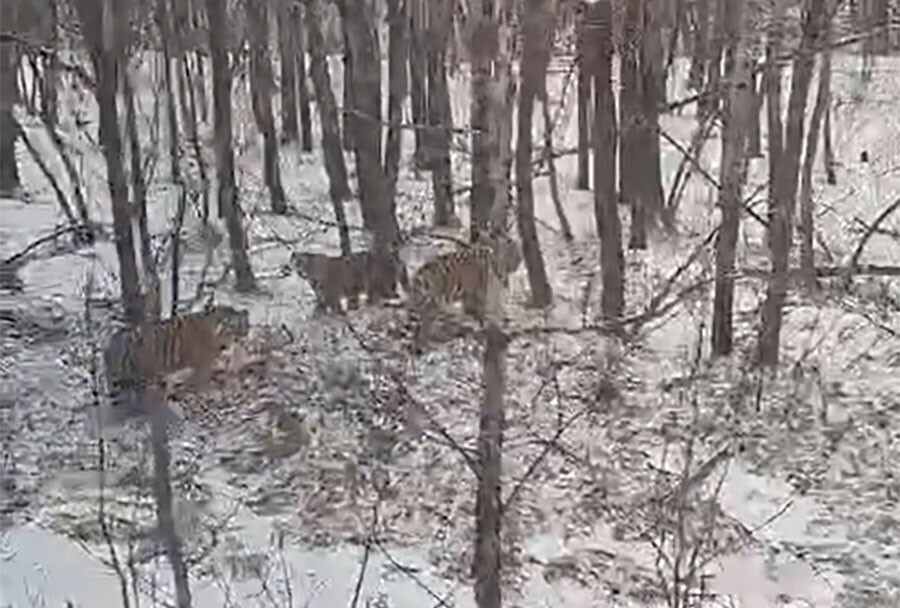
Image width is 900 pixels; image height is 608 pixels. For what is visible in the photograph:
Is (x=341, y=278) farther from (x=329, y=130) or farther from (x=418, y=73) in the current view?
(x=418, y=73)

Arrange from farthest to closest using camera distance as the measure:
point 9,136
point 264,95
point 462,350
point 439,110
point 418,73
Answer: point 418,73 < point 264,95 < point 9,136 < point 439,110 < point 462,350

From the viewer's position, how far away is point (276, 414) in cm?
954

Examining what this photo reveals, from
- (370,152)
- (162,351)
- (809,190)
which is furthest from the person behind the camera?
(370,152)

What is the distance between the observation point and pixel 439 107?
15219 mm

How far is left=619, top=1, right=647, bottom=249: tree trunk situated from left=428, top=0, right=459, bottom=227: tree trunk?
5.42 feet

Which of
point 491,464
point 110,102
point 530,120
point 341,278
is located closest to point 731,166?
point 530,120

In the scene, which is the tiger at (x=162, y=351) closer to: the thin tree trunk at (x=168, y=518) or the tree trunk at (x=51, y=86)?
the thin tree trunk at (x=168, y=518)

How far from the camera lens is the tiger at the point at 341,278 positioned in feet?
38.7

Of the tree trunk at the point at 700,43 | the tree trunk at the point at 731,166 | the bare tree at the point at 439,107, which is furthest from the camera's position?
the tree trunk at the point at 700,43

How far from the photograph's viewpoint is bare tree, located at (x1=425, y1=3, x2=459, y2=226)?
13539mm

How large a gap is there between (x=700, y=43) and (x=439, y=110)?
2905 millimetres

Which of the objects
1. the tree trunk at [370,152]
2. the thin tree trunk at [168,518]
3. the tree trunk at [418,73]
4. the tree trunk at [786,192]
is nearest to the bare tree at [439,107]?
the tree trunk at [418,73]

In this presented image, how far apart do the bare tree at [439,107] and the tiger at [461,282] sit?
1512 mm

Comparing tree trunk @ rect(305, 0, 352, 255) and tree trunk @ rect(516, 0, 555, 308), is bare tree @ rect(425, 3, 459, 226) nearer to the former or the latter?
tree trunk @ rect(305, 0, 352, 255)
